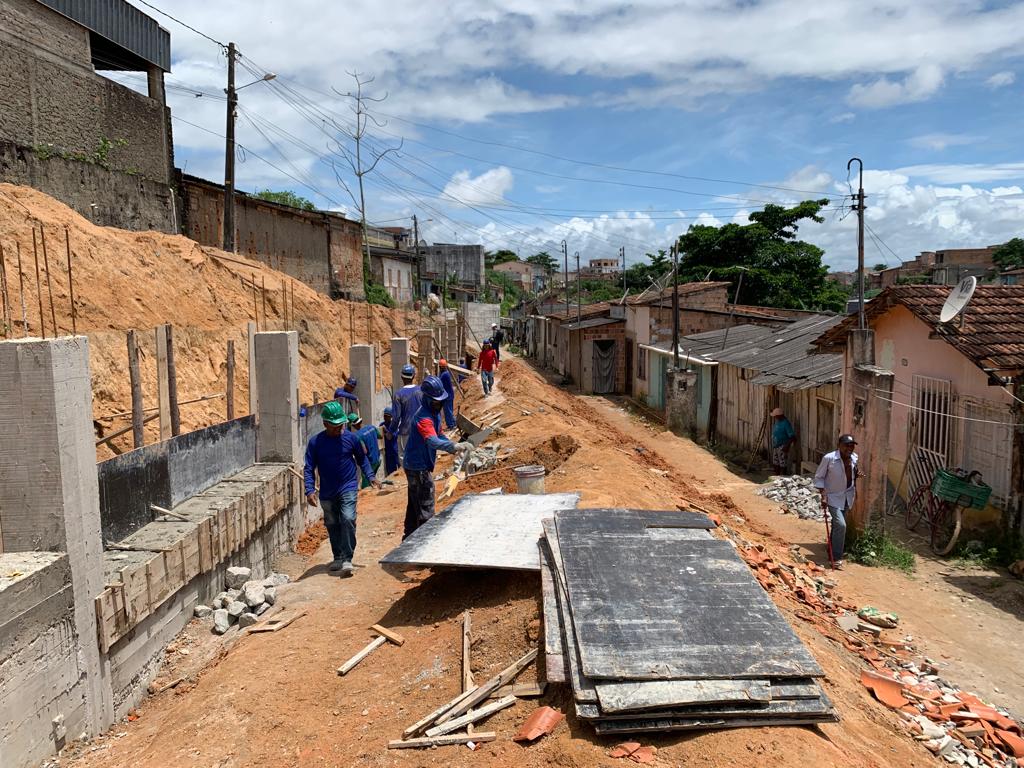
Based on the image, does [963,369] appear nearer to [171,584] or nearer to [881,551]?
[881,551]

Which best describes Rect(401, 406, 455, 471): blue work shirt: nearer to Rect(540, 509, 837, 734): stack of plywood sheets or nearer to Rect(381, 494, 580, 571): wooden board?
Rect(381, 494, 580, 571): wooden board

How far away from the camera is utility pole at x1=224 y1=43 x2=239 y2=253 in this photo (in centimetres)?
1962

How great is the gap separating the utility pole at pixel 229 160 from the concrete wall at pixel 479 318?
20456mm

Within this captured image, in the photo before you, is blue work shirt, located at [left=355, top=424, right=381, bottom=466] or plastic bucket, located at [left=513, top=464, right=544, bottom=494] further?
blue work shirt, located at [left=355, top=424, right=381, bottom=466]

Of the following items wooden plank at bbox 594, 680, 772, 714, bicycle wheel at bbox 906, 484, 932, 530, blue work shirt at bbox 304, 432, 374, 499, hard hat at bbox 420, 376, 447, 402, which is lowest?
bicycle wheel at bbox 906, 484, 932, 530

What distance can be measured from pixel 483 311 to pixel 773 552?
120ft

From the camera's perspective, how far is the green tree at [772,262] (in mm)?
34094

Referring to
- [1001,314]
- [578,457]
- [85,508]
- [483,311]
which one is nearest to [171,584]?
[85,508]

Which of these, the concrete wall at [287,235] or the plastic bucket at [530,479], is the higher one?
the concrete wall at [287,235]

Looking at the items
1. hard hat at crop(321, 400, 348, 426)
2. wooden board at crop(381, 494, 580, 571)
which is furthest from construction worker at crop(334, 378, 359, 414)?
wooden board at crop(381, 494, 580, 571)

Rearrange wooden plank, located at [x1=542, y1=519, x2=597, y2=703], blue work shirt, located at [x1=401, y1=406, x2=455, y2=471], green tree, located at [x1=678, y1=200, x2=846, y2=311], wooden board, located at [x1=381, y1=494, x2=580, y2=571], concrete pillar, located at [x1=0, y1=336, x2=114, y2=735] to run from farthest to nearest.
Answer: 1. green tree, located at [x1=678, y1=200, x2=846, y2=311]
2. blue work shirt, located at [x1=401, y1=406, x2=455, y2=471]
3. wooden board, located at [x1=381, y1=494, x2=580, y2=571]
4. concrete pillar, located at [x1=0, y1=336, x2=114, y2=735]
5. wooden plank, located at [x1=542, y1=519, x2=597, y2=703]

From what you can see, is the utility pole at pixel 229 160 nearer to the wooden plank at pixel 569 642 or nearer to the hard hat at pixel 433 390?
the hard hat at pixel 433 390

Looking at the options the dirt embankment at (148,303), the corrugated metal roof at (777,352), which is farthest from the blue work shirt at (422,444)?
the corrugated metal roof at (777,352)

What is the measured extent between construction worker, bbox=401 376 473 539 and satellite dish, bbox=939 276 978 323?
620cm
